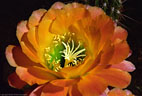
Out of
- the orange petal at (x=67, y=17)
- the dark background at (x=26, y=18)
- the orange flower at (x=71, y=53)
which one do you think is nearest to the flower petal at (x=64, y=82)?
the orange flower at (x=71, y=53)

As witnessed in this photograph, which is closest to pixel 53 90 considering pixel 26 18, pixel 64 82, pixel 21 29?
pixel 64 82

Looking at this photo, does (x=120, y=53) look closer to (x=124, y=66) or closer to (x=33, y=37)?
(x=124, y=66)

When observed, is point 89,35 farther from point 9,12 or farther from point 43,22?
point 9,12

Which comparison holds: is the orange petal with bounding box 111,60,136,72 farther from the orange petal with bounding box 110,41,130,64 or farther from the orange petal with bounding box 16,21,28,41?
the orange petal with bounding box 16,21,28,41

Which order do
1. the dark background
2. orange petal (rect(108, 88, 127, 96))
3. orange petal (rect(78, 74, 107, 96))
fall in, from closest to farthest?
1. orange petal (rect(78, 74, 107, 96))
2. orange petal (rect(108, 88, 127, 96))
3. the dark background

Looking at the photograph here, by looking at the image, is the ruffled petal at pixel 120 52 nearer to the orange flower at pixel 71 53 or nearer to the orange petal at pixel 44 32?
the orange flower at pixel 71 53

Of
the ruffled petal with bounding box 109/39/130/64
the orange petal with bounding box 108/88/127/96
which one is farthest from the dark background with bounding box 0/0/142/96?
the ruffled petal with bounding box 109/39/130/64

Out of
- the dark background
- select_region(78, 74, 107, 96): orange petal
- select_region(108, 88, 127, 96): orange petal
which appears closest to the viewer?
select_region(78, 74, 107, 96): orange petal

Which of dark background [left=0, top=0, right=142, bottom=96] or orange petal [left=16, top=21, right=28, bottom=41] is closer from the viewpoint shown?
orange petal [left=16, top=21, right=28, bottom=41]
